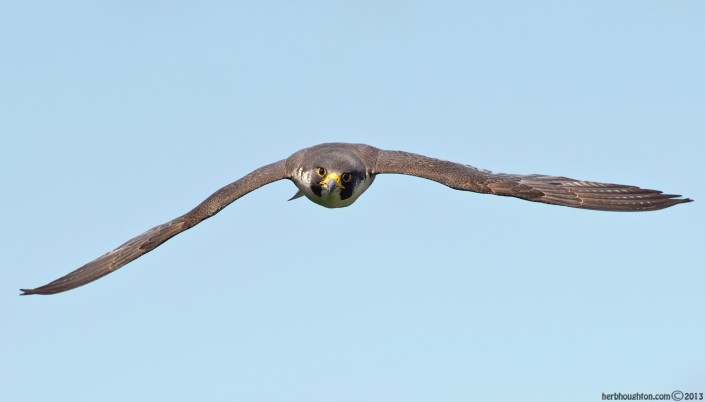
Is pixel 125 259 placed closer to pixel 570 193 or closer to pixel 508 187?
pixel 508 187

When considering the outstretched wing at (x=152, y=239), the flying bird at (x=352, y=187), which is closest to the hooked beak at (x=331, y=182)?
the flying bird at (x=352, y=187)

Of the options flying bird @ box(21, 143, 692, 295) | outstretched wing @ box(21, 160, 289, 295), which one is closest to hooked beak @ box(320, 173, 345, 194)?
flying bird @ box(21, 143, 692, 295)

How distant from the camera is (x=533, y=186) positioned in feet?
50.0

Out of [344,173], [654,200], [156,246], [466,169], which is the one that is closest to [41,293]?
[156,246]

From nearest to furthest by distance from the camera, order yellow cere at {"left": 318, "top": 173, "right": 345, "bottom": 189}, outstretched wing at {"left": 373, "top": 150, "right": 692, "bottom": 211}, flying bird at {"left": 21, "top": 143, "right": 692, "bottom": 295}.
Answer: yellow cere at {"left": 318, "top": 173, "right": 345, "bottom": 189} < flying bird at {"left": 21, "top": 143, "right": 692, "bottom": 295} < outstretched wing at {"left": 373, "top": 150, "right": 692, "bottom": 211}

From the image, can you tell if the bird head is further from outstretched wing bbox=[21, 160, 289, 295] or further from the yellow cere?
outstretched wing bbox=[21, 160, 289, 295]

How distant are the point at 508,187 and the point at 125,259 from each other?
19.5 feet

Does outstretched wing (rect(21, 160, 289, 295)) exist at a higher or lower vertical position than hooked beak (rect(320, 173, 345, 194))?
lower

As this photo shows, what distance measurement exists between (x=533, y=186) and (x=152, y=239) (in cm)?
607

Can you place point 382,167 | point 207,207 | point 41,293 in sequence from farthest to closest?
point 382,167
point 207,207
point 41,293

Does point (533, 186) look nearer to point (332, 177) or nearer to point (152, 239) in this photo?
point (332, 177)

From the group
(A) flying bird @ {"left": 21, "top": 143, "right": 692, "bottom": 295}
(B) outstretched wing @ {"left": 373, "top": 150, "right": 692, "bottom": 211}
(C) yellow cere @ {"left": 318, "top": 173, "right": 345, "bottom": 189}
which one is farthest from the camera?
(B) outstretched wing @ {"left": 373, "top": 150, "right": 692, "bottom": 211}

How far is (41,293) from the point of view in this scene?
13453 mm

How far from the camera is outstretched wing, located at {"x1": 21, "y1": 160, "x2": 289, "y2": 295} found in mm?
14102
